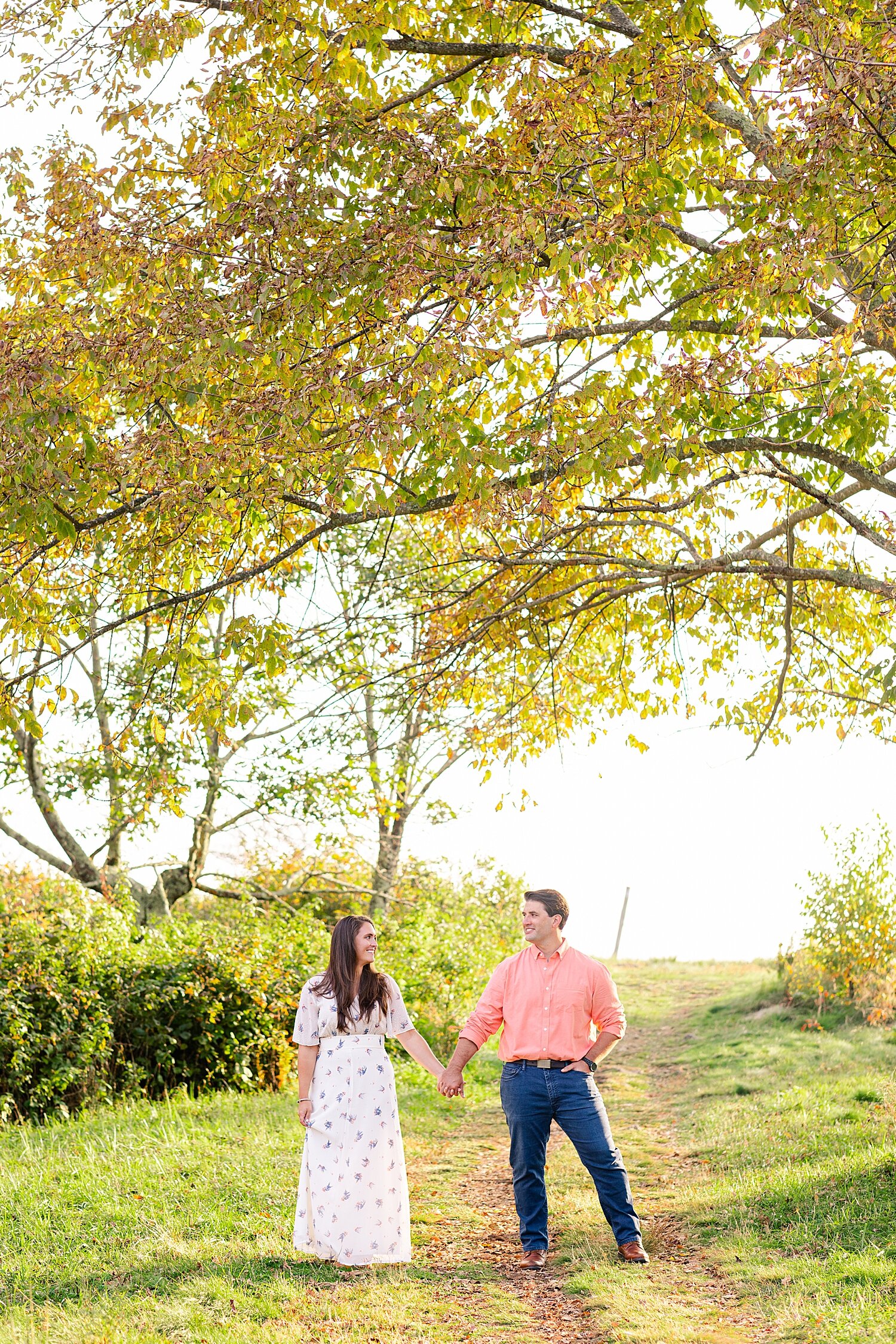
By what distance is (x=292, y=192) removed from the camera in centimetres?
712

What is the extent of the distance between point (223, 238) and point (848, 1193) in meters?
7.36

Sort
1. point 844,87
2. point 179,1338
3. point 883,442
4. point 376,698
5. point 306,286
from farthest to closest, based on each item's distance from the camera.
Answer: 1. point 883,442
2. point 376,698
3. point 306,286
4. point 844,87
5. point 179,1338

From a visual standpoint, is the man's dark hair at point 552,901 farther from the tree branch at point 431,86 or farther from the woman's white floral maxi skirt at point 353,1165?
the tree branch at point 431,86

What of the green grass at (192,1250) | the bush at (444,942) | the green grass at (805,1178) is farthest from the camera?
the bush at (444,942)

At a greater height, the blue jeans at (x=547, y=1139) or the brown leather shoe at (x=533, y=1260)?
the blue jeans at (x=547, y=1139)

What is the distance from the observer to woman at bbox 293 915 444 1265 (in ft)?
20.6

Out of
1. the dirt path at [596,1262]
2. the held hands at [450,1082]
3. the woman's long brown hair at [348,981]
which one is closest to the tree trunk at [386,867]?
the dirt path at [596,1262]

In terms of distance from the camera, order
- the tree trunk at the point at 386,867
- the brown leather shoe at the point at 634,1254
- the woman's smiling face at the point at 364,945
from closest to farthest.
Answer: the woman's smiling face at the point at 364,945 < the brown leather shoe at the point at 634,1254 < the tree trunk at the point at 386,867

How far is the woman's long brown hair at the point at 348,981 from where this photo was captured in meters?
6.43

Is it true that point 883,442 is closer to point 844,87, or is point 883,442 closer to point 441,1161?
point 844,87

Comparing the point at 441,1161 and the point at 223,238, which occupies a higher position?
the point at 223,238

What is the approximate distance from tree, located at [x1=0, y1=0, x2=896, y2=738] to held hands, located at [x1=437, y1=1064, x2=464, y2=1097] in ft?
10.6

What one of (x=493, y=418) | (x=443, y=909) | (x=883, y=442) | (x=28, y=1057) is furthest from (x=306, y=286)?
(x=443, y=909)

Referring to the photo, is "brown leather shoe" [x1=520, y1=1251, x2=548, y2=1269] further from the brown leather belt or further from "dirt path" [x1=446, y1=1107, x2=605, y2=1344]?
the brown leather belt
